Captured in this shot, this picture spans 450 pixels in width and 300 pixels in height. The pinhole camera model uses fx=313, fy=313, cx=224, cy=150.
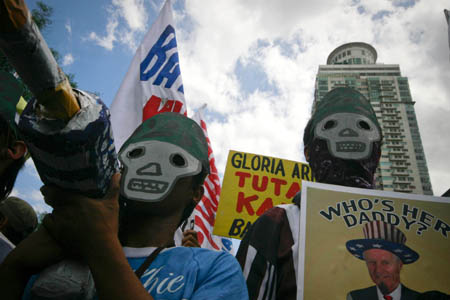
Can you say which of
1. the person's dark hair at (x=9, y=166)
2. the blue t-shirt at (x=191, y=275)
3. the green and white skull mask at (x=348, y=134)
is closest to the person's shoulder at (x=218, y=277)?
the blue t-shirt at (x=191, y=275)

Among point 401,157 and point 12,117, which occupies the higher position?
point 401,157

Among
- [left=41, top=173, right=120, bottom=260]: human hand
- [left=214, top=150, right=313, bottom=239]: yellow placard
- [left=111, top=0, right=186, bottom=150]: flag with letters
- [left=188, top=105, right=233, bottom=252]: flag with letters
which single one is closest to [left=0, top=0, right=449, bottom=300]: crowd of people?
[left=41, top=173, right=120, bottom=260]: human hand

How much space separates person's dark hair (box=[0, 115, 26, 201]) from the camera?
5.24 ft

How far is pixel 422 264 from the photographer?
5.00ft

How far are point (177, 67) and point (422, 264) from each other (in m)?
3.50

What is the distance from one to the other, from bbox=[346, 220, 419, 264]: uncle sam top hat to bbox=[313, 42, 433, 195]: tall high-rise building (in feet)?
152

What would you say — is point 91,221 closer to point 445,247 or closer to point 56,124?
point 56,124

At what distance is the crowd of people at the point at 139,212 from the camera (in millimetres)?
859

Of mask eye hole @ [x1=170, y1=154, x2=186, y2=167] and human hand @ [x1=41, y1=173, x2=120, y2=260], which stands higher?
mask eye hole @ [x1=170, y1=154, x2=186, y2=167]

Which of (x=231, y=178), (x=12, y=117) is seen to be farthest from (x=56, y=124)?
(x=231, y=178)

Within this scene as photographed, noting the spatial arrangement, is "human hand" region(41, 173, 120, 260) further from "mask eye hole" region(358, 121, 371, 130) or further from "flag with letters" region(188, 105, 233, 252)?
"flag with letters" region(188, 105, 233, 252)

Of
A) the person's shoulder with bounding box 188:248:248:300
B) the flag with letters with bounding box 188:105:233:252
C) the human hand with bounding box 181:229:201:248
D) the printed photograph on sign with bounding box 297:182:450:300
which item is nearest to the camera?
the person's shoulder with bounding box 188:248:248:300

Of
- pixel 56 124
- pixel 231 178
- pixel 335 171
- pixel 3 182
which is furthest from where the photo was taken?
pixel 231 178

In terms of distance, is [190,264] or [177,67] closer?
[190,264]
